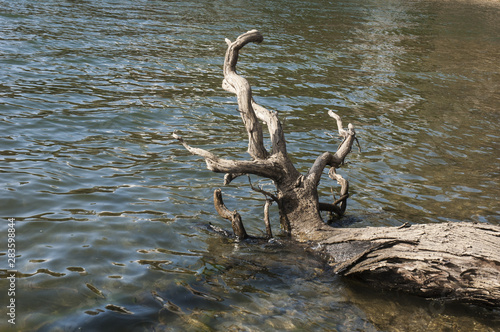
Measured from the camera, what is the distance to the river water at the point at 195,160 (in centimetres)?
482

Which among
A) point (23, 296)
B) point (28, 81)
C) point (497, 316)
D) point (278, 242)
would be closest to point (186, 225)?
point (278, 242)

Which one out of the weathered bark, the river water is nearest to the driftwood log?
the weathered bark

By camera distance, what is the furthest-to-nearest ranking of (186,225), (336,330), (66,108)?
1. (66,108)
2. (186,225)
3. (336,330)

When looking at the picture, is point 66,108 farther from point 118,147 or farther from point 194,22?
A: point 194,22

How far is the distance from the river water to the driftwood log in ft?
0.68

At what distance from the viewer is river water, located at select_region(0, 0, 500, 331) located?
4.82 m

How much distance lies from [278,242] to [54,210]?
2766 mm

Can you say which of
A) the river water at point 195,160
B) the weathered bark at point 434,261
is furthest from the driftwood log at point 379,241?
the river water at point 195,160

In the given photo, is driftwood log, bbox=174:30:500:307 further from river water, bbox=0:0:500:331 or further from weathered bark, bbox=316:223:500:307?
river water, bbox=0:0:500:331

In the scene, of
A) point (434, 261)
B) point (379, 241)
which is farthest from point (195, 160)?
point (434, 261)

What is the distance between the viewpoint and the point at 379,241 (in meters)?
5.16

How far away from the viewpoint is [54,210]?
637cm

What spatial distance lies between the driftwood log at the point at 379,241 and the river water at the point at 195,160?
0.21 m

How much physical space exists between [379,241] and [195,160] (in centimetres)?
410
